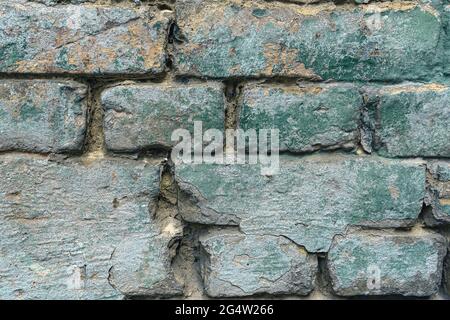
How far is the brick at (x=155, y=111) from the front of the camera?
1474 mm

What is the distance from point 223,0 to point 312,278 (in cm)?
88

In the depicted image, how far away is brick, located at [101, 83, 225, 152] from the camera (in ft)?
4.83

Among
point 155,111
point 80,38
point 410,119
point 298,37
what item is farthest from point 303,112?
point 80,38

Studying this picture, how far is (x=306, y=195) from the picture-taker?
5.00 feet

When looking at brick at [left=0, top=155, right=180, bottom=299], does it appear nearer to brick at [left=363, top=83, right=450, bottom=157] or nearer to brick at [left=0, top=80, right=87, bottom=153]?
brick at [left=0, top=80, right=87, bottom=153]

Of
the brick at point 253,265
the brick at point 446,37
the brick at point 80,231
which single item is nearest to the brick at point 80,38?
the brick at point 80,231

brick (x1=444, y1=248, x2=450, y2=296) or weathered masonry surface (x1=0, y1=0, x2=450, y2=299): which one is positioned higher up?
weathered masonry surface (x1=0, y1=0, x2=450, y2=299)

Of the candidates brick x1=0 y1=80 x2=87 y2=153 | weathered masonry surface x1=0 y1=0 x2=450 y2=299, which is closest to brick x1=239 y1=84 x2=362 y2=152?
weathered masonry surface x1=0 y1=0 x2=450 y2=299

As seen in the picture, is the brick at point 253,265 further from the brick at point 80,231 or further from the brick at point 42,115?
the brick at point 42,115

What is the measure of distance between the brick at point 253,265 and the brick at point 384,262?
0.09 meters

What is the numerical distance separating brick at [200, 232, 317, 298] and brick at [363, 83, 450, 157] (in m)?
0.42

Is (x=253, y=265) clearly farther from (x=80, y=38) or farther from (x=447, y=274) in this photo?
(x=80, y=38)

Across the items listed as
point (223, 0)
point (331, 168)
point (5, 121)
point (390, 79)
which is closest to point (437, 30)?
point (390, 79)
